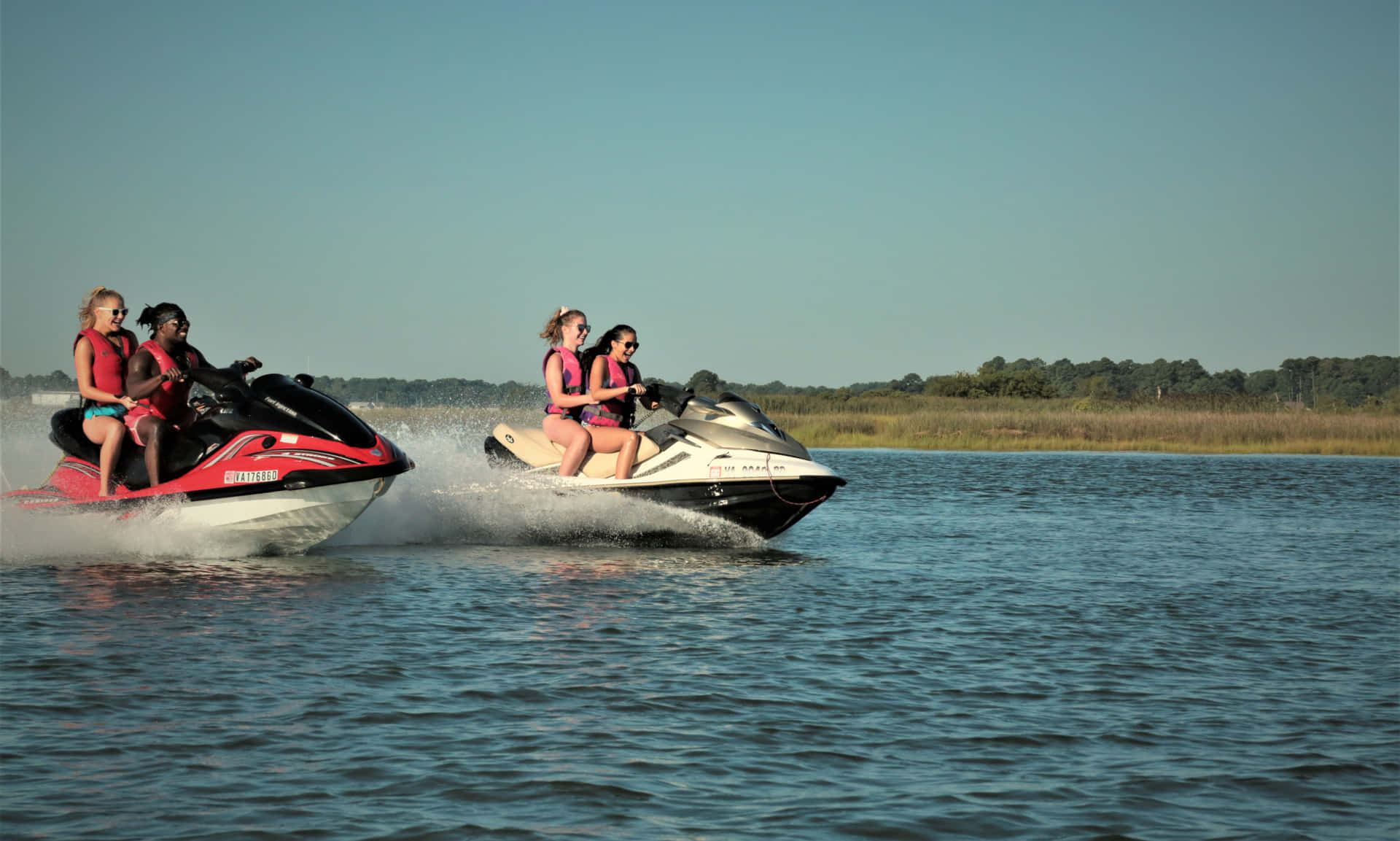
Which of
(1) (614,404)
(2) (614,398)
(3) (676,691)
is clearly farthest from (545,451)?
(3) (676,691)

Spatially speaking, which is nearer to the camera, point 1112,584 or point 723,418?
point 1112,584

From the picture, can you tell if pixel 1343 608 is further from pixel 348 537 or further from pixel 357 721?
pixel 348 537

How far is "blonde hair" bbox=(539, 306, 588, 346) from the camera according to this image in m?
10.7

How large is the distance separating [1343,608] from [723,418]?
5053 mm

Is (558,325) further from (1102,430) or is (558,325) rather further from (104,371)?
(1102,430)

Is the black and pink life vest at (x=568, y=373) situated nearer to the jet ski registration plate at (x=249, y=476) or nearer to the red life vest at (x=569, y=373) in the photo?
the red life vest at (x=569, y=373)

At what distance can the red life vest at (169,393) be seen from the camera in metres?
9.16

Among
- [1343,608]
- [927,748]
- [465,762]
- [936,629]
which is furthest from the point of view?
[1343,608]

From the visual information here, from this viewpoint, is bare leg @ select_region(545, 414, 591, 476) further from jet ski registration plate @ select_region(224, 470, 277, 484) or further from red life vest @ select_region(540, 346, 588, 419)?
jet ski registration plate @ select_region(224, 470, 277, 484)

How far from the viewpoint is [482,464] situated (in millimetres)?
11680

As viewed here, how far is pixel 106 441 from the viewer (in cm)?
918

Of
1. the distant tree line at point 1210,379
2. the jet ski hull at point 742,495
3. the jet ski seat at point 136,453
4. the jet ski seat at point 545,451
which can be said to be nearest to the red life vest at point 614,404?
the jet ski seat at point 545,451

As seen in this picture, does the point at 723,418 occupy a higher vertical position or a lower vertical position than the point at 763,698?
higher

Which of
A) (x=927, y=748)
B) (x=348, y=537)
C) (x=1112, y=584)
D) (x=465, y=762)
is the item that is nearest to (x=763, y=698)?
(x=927, y=748)
